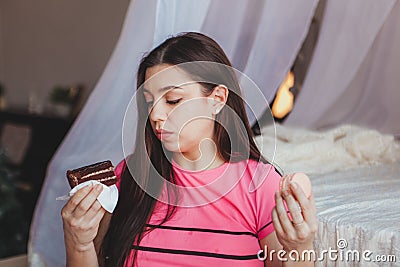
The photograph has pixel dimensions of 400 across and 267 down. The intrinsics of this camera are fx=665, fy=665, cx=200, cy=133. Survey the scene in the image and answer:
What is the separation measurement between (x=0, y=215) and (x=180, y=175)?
5.94 feet

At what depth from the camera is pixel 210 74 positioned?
1.35 m

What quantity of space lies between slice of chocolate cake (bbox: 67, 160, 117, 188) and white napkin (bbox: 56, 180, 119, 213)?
11mm

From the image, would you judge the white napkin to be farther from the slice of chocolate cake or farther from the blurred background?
the blurred background

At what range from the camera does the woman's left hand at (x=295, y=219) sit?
1.20 m

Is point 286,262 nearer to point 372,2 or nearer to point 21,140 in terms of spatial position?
point 372,2

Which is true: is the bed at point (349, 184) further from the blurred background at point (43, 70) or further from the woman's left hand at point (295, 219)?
the blurred background at point (43, 70)

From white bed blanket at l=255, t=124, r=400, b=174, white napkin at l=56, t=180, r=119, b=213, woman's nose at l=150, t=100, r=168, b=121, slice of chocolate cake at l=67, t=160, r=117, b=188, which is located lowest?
white bed blanket at l=255, t=124, r=400, b=174

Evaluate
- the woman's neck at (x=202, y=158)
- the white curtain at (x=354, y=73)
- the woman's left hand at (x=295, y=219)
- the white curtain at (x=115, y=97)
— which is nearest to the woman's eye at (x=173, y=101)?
the woman's neck at (x=202, y=158)

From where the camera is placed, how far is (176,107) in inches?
52.3

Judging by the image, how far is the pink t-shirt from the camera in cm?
134

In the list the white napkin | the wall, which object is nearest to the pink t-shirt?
the white napkin

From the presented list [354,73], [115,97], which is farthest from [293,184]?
[354,73]

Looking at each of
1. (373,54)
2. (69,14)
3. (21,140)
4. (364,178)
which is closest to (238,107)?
(364,178)

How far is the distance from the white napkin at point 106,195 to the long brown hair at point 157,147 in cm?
9
